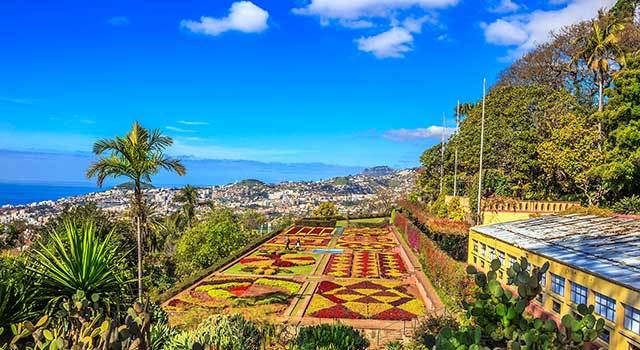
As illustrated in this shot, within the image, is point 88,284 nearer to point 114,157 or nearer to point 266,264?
point 114,157

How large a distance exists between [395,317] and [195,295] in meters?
9.62

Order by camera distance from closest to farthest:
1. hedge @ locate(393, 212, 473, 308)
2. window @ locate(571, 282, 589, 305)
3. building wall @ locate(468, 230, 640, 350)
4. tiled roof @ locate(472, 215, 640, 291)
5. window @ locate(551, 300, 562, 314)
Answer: building wall @ locate(468, 230, 640, 350) < tiled roof @ locate(472, 215, 640, 291) < window @ locate(571, 282, 589, 305) < window @ locate(551, 300, 562, 314) < hedge @ locate(393, 212, 473, 308)

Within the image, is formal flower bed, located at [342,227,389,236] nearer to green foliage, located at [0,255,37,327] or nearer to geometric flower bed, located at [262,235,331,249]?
geometric flower bed, located at [262,235,331,249]

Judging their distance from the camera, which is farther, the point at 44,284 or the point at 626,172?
the point at 626,172

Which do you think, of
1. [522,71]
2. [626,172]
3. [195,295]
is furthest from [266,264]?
[522,71]

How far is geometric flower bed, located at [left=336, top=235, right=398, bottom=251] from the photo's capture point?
3838 cm

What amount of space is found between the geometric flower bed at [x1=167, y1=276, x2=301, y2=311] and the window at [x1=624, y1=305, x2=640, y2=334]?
13437 mm

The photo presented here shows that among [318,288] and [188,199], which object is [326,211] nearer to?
[188,199]

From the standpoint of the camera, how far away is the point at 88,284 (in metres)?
8.80

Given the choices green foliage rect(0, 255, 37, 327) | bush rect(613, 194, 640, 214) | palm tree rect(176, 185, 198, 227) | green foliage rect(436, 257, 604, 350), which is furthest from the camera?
palm tree rect(176, 185, 198, 227)

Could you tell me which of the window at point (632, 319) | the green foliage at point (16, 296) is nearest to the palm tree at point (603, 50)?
the window at point (632, 319)

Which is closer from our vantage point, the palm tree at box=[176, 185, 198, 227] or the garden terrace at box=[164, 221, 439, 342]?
the garden terrace at box=[164, 221, 439, 342]

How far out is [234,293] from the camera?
22.4 metres

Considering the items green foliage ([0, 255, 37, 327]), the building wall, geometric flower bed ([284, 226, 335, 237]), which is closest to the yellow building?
the building wall
